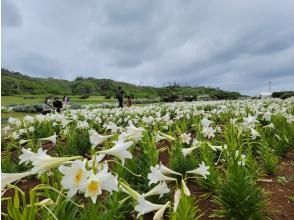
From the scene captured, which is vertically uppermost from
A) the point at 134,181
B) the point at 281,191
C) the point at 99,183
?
the point at 99,183

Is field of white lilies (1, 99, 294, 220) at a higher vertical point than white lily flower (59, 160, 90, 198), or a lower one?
lower

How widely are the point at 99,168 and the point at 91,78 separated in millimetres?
101025

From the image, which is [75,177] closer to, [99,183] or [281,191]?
[99,183]

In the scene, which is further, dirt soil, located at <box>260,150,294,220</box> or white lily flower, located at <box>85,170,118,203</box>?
dirt soil, located at <box>260,150,294,220</box>

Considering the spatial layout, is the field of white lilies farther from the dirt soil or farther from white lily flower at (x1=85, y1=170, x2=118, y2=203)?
the dirt soil

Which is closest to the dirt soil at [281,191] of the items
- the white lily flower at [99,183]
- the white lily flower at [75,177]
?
the white lily flower at [99,183]

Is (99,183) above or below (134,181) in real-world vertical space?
above

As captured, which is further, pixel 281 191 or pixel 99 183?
pixel 281 191

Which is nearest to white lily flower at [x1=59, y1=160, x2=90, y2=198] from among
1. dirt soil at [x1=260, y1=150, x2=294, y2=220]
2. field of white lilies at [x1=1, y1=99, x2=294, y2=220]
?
field of white lilies at [x1=1, y1=99, x2=294, y2=220]

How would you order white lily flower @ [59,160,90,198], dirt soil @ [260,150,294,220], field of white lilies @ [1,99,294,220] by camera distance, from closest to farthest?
white lily flower @ [59,160,90,198] < field of white lilies @ [1,99,294,220] < dirt soil @ [260,150,294,220]

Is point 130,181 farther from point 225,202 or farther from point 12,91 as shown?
point 12,91

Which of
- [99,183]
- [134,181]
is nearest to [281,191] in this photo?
[134,181]

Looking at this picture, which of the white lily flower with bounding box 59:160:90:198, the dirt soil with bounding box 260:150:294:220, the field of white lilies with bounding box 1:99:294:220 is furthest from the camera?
the dirt soil with bounding box 260:150:294:220

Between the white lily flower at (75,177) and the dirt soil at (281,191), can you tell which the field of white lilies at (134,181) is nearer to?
the white lily flower at (75,177)
